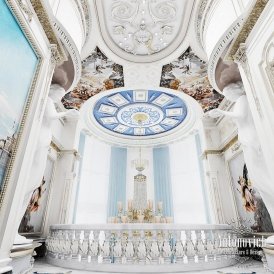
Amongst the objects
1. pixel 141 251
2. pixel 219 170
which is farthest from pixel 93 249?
pixel 219 170

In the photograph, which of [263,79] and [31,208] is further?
[31,208]

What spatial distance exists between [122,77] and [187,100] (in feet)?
10.3

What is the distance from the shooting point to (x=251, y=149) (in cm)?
399

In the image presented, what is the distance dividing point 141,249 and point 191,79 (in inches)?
255

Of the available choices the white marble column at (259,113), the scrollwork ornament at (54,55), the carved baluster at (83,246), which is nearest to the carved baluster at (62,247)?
the carved baluster at (83,246)

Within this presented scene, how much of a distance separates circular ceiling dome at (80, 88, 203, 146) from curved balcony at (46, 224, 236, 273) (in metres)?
5.89

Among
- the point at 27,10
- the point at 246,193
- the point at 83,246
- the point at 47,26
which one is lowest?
the point at 83,246

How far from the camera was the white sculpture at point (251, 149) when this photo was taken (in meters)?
3.59

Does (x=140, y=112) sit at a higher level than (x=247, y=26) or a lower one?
higher

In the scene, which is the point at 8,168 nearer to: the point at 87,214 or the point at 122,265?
the point at 122,265

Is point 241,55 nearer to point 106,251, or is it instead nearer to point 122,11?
point 122,11

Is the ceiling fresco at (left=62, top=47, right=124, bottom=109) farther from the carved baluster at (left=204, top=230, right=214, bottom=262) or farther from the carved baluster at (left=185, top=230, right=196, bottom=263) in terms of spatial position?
the carved baluster at (left=204, top=230, right=214, bottom=262)

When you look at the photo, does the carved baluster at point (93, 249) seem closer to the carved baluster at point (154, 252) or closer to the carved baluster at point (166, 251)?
the carved baluster at point (154, 252)

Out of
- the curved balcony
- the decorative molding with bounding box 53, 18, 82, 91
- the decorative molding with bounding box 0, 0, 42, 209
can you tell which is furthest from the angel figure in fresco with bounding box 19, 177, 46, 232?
the decorative molding with bounding box 0, 0, 42, 209
